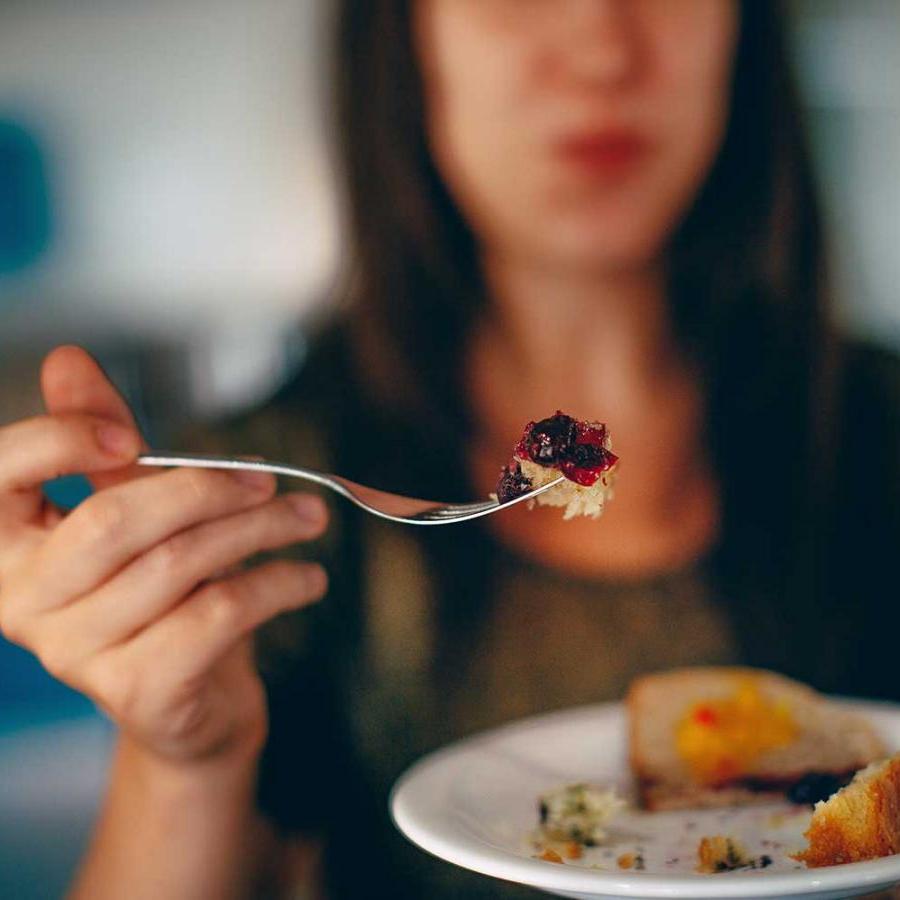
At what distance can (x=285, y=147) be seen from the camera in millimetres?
924

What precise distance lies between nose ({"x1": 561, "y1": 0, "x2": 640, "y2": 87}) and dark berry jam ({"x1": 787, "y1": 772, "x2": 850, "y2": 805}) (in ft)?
1.84

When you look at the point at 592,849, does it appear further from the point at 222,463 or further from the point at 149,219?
the point at 149,219

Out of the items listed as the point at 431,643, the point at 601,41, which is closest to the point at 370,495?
the point at 431,643

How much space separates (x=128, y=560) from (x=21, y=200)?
0.55 metres

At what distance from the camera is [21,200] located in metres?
0.88

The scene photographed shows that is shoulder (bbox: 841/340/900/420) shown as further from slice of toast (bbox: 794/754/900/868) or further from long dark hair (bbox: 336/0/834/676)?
slice of toast (bbox: 794/754/900/868)

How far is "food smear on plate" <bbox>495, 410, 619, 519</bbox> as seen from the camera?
1.42 ft

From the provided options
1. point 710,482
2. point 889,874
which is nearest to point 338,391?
point 710,482

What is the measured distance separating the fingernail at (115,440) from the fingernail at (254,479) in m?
0.06

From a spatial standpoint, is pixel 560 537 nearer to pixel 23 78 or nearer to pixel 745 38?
pixel 745 38

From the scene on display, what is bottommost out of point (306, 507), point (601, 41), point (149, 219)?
point (306, 507)

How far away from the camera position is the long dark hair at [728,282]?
0.89 meters

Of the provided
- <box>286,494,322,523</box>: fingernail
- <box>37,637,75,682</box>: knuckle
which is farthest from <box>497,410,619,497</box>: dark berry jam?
<box>37,637,75,682</box>: knuckle

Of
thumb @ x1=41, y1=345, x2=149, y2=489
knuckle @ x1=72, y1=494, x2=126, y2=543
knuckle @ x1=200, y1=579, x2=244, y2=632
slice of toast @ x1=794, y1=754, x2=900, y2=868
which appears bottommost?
slice of toast @ x1=794, y1=754, x2=900, y2=868
